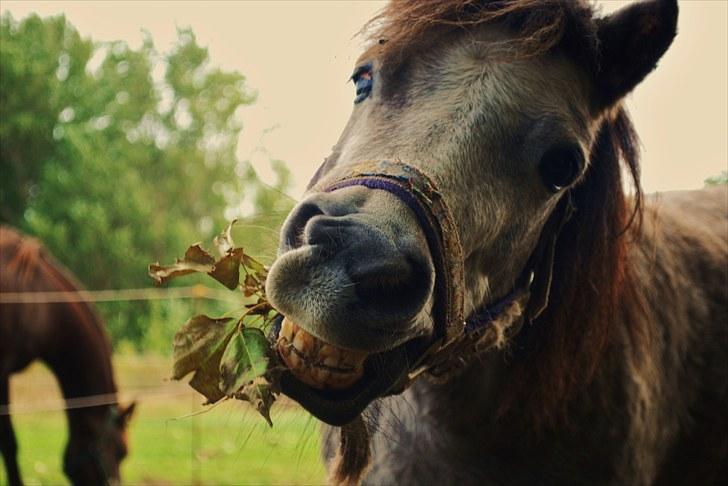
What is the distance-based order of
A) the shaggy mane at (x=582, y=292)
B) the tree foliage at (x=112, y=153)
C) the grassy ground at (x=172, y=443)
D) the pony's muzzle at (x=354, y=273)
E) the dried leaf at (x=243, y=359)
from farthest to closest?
the tree foliage at (x=112, y=153) < the grassy ground at (x=172, y=443) < the shaggy mane at (x=582, y=292) < the dried leaf at (x=243, y=359) < the pony's muzzle at (x=354, y=273)

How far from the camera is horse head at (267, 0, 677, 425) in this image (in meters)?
1.44

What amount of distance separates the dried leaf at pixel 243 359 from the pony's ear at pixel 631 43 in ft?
3.86

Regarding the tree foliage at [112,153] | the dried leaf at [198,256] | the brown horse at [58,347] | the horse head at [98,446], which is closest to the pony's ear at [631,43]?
the dried leaf at [198,256]

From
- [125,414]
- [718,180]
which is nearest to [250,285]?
[718,180]

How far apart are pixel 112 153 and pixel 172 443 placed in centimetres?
1352

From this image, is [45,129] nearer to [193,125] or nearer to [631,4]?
[193,125]

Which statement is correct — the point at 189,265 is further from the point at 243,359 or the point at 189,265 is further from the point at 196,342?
the point at 243,359

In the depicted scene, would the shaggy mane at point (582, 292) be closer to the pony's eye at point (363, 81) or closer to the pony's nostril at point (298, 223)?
the pony's eye at point (363, 81)

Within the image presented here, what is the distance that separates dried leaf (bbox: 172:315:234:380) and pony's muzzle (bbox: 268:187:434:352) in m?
0.35

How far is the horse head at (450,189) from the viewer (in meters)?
1.44

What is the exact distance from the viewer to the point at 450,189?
1.69 meters

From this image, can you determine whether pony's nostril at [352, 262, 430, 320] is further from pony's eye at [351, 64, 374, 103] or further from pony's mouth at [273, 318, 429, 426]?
pony's eye at [351, 64, 374, 103]

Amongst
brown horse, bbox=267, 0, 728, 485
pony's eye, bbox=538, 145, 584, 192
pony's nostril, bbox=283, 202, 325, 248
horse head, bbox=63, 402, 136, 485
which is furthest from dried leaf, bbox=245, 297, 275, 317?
horse head, bbox=63, 402, 136, 485

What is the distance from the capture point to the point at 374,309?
4.74 feet
